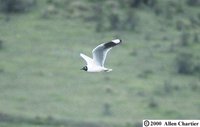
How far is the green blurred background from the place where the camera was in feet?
83.8

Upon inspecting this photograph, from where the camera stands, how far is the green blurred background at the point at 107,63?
83.8 ft

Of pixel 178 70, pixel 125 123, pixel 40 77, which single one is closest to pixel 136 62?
pixel 178 70

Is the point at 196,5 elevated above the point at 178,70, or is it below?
above

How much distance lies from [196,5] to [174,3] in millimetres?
761

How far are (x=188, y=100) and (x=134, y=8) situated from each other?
8.00 metres

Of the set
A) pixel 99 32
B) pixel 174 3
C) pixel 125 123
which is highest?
pixel 174 3

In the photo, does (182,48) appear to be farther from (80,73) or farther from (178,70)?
(80,73)

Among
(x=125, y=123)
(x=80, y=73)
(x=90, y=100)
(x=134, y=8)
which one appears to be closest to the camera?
(x=125, y=123)

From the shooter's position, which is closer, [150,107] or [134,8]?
[150,107]

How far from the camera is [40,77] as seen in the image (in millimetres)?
27672

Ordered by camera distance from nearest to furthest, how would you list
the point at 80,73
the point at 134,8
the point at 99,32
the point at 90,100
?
the point at 90,100 < the point at 80,73 < the point at 99,32 < the point at 134,8

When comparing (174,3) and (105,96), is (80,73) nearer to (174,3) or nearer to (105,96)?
(105,96)

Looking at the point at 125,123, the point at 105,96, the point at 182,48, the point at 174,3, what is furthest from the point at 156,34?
the point at 125,123

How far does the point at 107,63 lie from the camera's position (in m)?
28.8
